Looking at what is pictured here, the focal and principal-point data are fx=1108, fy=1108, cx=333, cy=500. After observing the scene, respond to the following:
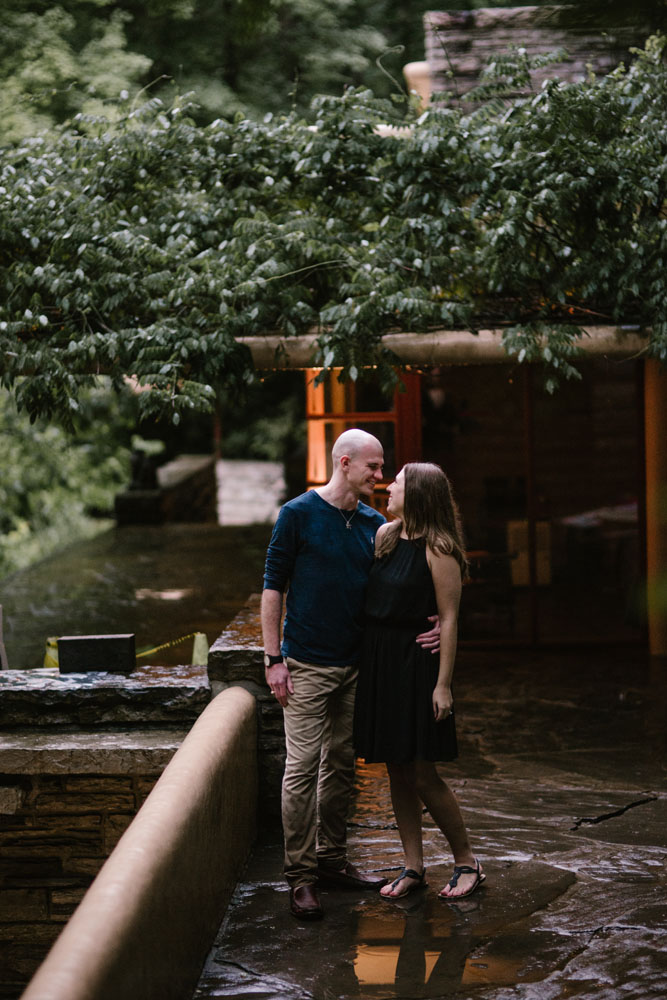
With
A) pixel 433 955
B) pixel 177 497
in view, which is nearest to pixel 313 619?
pixel 433 955

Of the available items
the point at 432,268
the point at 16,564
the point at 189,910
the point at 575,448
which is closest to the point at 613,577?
the point at 575,448

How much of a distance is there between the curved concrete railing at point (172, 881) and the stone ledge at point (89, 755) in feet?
1.41

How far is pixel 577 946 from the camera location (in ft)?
13.1

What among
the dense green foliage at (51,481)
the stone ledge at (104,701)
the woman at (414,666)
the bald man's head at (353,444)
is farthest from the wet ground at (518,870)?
→ the dense green foliage at (51,481)

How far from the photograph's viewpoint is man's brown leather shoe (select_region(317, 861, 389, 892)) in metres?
4.57

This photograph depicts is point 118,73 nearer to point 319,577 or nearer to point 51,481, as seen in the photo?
point 51,481

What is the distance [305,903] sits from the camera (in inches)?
167

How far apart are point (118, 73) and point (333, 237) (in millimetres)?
8764

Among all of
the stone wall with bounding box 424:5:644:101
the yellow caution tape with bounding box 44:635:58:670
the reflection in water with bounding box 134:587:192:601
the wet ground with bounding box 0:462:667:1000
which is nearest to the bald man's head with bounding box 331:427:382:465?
the wet ground with bounding box 0:462:667:1000

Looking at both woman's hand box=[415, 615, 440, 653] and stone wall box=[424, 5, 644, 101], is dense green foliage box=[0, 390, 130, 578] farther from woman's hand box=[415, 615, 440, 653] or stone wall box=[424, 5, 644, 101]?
woman's hand box=[415, 615, 440, 653]

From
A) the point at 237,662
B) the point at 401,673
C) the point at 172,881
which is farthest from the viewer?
the point at 237,662

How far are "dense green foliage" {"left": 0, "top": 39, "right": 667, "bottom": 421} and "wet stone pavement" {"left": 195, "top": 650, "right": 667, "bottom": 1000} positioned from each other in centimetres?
235

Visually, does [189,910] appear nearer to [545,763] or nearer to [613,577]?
[545,763]

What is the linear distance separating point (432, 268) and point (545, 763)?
10.1 feet
